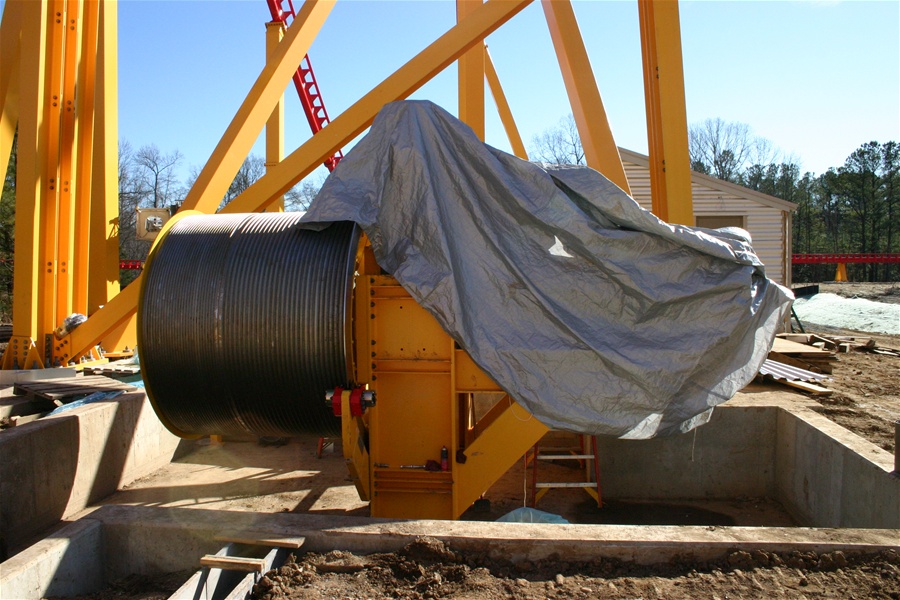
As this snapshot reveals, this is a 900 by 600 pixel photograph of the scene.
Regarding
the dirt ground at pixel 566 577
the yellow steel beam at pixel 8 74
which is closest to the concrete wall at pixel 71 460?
the dirt ground at pixel 566 577

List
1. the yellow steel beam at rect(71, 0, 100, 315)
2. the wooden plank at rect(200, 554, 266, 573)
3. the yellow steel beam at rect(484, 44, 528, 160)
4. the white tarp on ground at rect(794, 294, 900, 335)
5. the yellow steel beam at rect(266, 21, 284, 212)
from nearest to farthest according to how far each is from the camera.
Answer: the wooden plank at rect(200, 554, 266, 573)
the yellow steel beam at rect(71, 0, 100, 315)
the yellow steel beam at rect(484, 44, 528, 160)
the yellow steel beam at rect(266, 21, 284, 212)
the white tarp on ground at rect(794, 294, 900, 335)

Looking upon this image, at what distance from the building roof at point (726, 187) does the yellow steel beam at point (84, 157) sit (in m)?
12.5

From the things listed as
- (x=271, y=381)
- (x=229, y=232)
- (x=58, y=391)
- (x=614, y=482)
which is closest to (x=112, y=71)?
(x=58, y=391)

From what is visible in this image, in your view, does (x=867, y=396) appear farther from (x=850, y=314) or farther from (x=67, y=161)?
(x=850, y=314)

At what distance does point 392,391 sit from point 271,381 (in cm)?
96

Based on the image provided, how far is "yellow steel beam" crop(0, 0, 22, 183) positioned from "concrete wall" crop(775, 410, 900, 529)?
35.7 feet

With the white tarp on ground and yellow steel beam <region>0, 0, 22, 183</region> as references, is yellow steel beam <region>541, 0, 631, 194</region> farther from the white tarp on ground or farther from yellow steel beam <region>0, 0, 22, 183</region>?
the white tarp on ground

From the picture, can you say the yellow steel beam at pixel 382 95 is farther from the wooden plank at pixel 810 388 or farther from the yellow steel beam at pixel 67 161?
the wooden plank at pixel 810 388

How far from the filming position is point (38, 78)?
8227mm

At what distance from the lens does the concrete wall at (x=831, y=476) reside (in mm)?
4832

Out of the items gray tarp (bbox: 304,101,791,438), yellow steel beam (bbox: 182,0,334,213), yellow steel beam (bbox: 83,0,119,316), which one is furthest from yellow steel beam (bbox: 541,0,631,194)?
yellow steel beam (bbox: 83,0,119,316)

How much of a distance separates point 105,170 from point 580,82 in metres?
7.41

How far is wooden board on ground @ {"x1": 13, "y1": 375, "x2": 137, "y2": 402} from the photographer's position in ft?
22.3

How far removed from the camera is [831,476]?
226 inches
